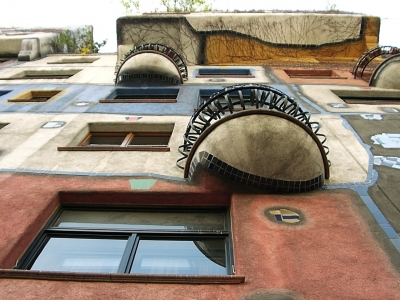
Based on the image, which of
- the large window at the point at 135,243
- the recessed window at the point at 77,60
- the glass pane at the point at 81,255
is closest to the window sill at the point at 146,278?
the large window at the point at 135,243

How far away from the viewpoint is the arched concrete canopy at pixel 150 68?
49.3 ft

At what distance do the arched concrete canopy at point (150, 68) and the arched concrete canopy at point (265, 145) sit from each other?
9.04 metres

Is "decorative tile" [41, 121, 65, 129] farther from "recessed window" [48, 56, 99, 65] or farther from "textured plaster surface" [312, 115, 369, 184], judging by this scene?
"recessed window" [48, 56, 99, 65]

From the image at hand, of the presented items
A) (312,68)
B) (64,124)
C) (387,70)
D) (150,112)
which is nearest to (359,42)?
(312,68)

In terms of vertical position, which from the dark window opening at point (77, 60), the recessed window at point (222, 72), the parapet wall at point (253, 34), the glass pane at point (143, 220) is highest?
the parapet wall at point (253, 34)

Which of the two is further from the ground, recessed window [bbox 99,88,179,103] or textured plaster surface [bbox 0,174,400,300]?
recessed window [bbox 99,88,179,103]

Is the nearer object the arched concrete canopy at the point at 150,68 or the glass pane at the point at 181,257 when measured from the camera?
the glass pane at the point at 181,257

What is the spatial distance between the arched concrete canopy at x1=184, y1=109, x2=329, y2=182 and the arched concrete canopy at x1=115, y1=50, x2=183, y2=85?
9.04 m

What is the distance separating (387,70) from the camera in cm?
1470

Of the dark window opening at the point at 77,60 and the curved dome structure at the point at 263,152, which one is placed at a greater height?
the dark window opening at the point at 77,60

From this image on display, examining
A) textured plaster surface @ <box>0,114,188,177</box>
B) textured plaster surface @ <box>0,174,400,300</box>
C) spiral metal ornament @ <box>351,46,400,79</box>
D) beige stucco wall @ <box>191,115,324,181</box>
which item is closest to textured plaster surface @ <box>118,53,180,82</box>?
textured plaster surface @ <box>0,114,188,177</box>

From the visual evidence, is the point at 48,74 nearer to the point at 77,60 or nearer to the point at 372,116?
the point at 77,60

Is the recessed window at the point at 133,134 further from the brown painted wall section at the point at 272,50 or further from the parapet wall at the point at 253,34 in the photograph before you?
the brown painted wall section at the point at 272,50

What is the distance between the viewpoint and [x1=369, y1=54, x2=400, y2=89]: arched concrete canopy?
14.4 m
